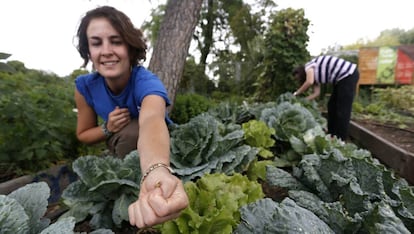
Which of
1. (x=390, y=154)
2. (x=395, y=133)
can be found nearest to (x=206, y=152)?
(x=390, y=154)

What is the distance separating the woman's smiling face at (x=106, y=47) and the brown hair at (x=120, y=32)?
3 cm

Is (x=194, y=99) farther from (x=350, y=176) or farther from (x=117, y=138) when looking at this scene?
(x=350, y=176)

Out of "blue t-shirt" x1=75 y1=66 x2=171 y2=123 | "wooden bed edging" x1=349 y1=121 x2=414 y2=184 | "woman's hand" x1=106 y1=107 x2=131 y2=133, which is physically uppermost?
"blue t-shirt" x1=75 y1=66 x2=171 y2=123

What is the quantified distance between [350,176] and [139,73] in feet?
4.08

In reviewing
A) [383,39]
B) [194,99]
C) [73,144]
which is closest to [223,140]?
[73,144]

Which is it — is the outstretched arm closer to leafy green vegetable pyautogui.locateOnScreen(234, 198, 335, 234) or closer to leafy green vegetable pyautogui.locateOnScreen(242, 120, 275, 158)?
leafy green vegetable pyautogui.locateOnScreen(234, 198, 335, 234)

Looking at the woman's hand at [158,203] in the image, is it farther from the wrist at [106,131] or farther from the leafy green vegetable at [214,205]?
the wrist at [106,131]

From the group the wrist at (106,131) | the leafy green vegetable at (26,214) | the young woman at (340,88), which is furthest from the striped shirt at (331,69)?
the leafy green vegetable at (26,214)

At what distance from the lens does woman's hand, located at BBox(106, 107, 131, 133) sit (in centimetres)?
182

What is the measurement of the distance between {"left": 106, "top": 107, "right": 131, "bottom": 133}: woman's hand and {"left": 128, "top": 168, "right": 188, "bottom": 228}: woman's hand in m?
1.15

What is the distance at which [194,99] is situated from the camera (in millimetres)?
4910

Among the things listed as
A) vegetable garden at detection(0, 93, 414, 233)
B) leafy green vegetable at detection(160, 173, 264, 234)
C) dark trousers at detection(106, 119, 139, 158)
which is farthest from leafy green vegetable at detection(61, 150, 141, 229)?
dark trousers at detection(106, 119, 139, 158)

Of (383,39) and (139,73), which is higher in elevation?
(383,39)

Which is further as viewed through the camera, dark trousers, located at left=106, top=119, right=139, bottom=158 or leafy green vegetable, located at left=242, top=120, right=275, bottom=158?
leafy green vegetable, located at left=242, top=120, right=275, bottom=158
